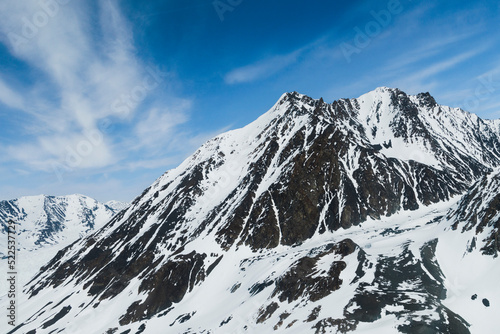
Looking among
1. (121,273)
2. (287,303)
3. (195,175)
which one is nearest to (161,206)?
(195,175)

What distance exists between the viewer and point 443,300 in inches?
1726

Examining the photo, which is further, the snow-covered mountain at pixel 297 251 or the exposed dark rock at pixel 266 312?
the exposed dark rock at pixel 266 312

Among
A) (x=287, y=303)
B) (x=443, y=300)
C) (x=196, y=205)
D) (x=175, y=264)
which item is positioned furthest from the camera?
(x=196, y=205)

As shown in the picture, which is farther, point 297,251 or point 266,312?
point 297,251

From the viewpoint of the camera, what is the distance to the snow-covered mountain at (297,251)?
4772 centimetres

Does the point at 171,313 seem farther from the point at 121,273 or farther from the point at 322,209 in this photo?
the point at 322,209

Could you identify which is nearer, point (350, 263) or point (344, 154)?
point (350, 263)

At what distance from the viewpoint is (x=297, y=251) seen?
9869 cm

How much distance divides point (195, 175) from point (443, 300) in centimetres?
15556

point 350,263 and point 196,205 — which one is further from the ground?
point 196,205

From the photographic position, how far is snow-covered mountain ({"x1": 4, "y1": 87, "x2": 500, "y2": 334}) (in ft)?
157

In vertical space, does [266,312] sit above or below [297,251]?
below

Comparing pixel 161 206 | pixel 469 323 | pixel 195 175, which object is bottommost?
pixel 469 323

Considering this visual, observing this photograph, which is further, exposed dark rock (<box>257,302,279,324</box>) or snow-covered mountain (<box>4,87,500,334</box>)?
exposed dark rock (<box>257,302,279,324</box>)
